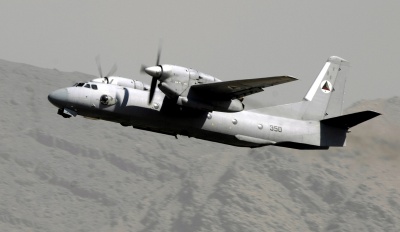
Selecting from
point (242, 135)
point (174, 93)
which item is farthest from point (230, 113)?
point (174, 93)

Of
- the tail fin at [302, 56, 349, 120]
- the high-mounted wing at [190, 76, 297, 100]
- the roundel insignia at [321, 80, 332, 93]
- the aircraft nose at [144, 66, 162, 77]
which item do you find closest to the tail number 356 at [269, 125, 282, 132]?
the tail fin at [302, 56, 349, 120]

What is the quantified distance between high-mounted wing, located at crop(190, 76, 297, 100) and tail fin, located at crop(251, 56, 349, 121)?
22.6 ft

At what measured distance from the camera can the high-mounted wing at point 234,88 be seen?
147 feet

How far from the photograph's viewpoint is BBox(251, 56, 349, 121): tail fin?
54.0 meters

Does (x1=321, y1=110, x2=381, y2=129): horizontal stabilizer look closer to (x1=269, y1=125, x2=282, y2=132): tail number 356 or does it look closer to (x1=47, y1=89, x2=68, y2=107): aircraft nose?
(x1=269, y1=125, x2=282, y2=132): tail number 356

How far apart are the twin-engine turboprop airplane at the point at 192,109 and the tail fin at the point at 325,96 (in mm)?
1141

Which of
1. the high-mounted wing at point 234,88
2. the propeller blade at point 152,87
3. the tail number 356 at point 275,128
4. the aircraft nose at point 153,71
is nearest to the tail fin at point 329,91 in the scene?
the tail number 356 at point 275,128

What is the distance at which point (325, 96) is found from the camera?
2212 inches

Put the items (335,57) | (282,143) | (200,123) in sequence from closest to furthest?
(200,123)
(282,143)
(335,57)

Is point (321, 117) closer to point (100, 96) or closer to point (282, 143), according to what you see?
point (282, 143)

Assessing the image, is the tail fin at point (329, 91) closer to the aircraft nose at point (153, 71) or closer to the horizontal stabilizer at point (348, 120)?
the horizontal stabilizer at point (348, 120)

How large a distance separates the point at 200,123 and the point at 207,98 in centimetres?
182

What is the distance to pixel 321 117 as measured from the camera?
54.8 meters

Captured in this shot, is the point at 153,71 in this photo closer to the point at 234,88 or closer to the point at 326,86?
the point at 234,88
